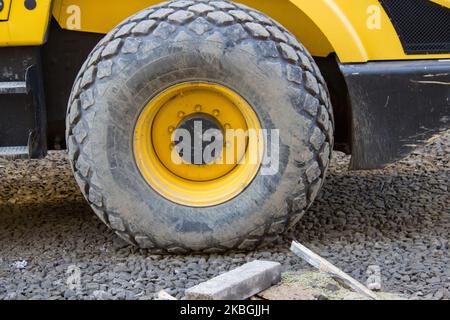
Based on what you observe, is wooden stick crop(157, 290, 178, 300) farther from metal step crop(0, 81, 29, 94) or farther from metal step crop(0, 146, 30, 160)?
metal step crop(0, 81, 29, 94)

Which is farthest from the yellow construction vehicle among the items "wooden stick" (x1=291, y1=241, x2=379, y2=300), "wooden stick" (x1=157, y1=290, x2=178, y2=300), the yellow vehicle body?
"wooden stick" (x1=157, y1=290, x2=178, y2=300)

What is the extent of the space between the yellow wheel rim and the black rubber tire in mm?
53

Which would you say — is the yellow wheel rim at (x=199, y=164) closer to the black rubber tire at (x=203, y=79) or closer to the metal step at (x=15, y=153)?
the black rubber tire at (x=203, y=79)

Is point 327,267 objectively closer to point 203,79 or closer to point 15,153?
point 203,79

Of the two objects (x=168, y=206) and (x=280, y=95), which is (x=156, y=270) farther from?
(x=280, y=95)

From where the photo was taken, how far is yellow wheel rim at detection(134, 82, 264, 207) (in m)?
4.43

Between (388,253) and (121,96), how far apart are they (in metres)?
1.48

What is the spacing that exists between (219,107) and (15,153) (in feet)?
3.36

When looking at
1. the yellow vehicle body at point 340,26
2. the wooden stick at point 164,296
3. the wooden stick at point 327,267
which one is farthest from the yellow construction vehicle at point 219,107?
the wooden stick at point 164,296

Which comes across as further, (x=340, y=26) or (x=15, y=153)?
(x=15, y=153)

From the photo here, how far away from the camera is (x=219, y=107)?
14.6 feet

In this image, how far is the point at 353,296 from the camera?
12.9ft

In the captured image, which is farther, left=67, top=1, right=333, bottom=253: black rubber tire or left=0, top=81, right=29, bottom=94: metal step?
left=0, top=81, right=29, bottom=94: metal step

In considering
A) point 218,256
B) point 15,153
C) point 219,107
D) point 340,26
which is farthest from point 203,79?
point 15,153
